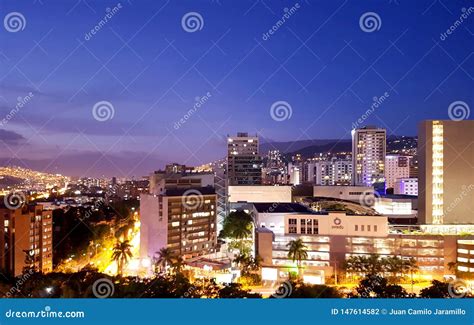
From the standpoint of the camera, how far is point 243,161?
2144 centimetres

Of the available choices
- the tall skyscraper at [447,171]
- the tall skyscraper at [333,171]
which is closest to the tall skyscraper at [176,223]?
the tall skyscraper at [447,171]

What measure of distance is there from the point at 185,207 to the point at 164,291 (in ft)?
18.1

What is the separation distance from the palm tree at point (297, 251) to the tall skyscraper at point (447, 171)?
3554 millimetres

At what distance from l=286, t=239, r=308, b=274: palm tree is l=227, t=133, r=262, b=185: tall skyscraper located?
1217 cm

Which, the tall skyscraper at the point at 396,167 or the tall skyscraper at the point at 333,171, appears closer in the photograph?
the tall skyscraper at the point at 396,167

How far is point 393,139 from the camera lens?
27.5 meters

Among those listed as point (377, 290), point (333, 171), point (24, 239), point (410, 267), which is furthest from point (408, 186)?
point (24, 239)

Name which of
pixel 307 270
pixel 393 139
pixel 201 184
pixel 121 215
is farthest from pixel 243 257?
pixel 393 139

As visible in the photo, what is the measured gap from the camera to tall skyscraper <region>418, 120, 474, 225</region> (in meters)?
9.75

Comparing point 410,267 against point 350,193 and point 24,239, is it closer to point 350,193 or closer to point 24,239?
point 24,239

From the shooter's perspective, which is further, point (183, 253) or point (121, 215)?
point (121, 215)

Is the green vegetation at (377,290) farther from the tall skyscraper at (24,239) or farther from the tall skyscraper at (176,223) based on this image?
the tall skyscraper at (24,239)

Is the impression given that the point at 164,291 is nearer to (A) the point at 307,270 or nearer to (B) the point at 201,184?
(A) the point at 307,270

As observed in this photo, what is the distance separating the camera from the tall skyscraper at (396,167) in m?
25.0
